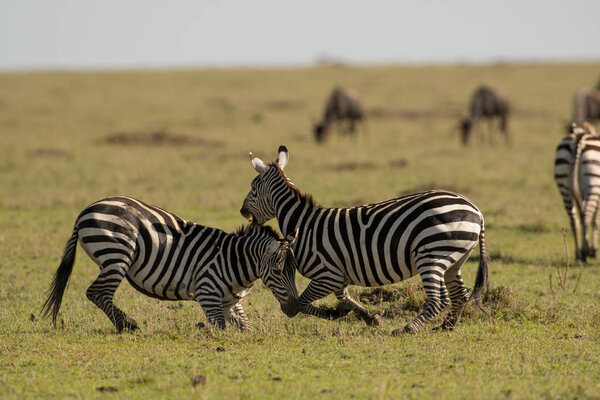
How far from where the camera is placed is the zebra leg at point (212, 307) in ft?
25.0

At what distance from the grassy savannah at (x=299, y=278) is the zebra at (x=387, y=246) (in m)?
0.37

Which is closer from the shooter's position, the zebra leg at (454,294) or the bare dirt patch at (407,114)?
the zebra leg at (454,294)

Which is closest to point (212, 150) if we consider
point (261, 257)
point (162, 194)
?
point (162, 194)

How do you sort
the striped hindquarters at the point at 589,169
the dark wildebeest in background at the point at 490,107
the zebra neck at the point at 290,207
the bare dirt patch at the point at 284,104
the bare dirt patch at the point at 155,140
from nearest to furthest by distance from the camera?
the zebra neck at the point at 290,207
the striped hindquarters at the point at 589,169
the bare dirt patch at the point at 155,140
the dark wildebeest in background at the point at 490,107
the bare dirt patch at the point at 284,104

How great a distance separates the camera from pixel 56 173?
2044 cm

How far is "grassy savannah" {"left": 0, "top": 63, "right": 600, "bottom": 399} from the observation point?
6.25 meters

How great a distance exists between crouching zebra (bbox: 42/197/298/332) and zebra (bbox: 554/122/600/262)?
5875mm

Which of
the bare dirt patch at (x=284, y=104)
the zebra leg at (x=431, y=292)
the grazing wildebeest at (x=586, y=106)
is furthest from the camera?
the bare dirt patch at (x=284, y=104)

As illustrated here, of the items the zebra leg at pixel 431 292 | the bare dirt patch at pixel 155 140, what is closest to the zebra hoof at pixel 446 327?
the zebra leg at pixel 431 292

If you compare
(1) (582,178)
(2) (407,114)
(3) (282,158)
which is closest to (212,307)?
(3) (282,158)

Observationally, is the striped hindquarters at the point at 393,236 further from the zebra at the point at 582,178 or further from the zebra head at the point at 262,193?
the zebra at the point at 582,178

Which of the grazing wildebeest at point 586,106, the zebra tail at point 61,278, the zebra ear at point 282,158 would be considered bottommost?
the zebra tail at point 61,278

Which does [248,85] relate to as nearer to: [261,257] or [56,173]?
[56,173]

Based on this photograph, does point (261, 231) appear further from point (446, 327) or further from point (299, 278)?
point (299, 278)
